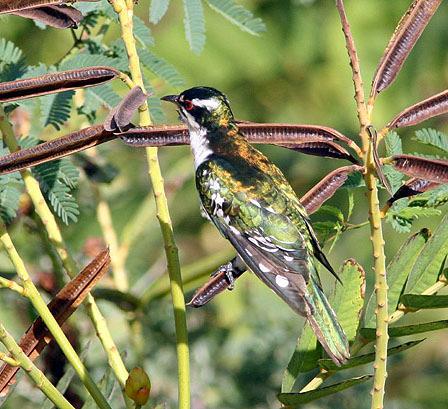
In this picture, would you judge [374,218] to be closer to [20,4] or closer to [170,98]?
[20,4]

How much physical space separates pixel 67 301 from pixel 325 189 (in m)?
0.42

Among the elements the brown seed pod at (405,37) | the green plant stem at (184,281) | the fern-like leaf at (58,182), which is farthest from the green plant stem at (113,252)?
the brown seed pod at (405,37)

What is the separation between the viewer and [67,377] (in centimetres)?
178

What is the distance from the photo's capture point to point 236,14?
206 centimetres

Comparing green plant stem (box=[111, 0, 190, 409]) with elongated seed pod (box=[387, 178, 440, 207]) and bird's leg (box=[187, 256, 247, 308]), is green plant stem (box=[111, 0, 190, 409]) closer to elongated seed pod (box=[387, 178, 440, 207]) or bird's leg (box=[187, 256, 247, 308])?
bird's leg (box=[187, 256, 247, 308])

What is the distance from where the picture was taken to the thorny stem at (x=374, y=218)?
4.03ft

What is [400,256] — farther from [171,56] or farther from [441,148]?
[171,56]

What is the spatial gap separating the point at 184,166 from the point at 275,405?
0.92 metres

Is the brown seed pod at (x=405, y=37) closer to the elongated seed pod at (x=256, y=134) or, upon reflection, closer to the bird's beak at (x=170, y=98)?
the elongated seed pod at (x=256, y=134)

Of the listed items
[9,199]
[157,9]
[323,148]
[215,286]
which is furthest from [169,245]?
[157,9]

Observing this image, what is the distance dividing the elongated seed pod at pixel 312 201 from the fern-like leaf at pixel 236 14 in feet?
2.01

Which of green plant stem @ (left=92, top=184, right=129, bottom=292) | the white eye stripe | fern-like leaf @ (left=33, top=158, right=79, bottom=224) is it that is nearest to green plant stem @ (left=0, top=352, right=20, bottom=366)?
fern-like leaf @ (left=33, top=158, right=79, bottom=224)

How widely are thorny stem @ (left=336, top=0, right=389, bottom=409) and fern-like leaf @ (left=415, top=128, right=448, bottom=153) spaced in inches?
7.6

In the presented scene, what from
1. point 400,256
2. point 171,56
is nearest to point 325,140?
point 400,256
